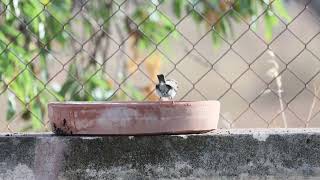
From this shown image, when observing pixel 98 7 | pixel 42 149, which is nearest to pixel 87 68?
pixel 98 7

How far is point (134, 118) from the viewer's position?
102 inches

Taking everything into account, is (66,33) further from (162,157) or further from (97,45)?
(162,157)

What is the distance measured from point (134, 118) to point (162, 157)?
15cm

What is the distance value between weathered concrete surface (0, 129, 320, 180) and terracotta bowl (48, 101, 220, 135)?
30 millimetres

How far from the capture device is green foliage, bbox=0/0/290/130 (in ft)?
12.5

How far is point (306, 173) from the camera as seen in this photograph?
2643 mm

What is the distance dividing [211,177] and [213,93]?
4899 millimetres

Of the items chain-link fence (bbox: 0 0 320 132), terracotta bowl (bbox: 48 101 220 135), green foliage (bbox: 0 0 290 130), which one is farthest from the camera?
green foliage (bbox: 0 0 290 130)

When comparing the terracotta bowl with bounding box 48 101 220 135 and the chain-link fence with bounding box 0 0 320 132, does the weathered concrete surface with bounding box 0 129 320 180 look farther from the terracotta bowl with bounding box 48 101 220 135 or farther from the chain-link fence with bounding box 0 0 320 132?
the chain-link fence with bounding box 0 0 320 132

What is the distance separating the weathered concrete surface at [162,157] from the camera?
2607 mm

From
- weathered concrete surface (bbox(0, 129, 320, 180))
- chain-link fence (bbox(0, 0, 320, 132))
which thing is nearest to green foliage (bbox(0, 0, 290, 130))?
chain-link fence (bbox(0, 0, 320, 132))

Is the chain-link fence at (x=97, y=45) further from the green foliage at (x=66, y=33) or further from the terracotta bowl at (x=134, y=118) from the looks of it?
the terracotta bowl at (x=134, y=118)

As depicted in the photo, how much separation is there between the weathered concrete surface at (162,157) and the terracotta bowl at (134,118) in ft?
0.10

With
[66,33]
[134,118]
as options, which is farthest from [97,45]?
[134,118]
